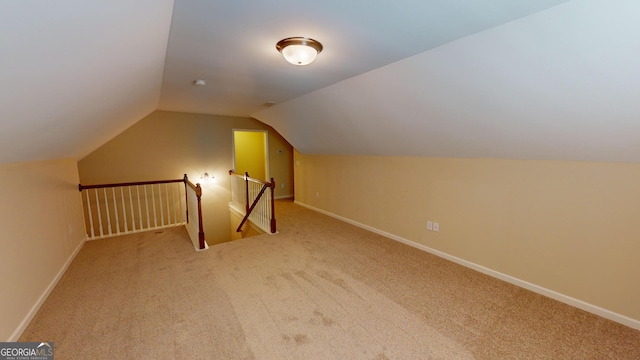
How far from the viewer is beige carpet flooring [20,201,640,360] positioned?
1865mm

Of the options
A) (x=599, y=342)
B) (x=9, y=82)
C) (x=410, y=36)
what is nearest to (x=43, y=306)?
(x=9, y=82)

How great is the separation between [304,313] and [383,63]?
2.45 meters

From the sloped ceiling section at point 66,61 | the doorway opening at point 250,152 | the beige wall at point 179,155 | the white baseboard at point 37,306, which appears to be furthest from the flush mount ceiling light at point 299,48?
the doorway opening at point 250,152

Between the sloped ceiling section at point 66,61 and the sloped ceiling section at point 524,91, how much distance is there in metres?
2.00

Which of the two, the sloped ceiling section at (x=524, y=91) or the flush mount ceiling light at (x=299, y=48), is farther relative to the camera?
the flush mount ceiling light at (x=299, y=48)

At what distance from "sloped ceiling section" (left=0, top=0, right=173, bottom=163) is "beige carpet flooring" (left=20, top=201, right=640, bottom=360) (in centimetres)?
153

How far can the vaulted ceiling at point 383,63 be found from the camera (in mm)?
1328

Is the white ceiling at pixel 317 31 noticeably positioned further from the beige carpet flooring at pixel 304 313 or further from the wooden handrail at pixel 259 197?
the beige carpet flooring at pixel 304 313

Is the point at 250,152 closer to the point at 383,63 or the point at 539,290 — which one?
the point at 383,63

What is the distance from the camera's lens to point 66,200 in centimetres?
335

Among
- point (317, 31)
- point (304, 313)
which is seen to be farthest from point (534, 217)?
point (317, 31)

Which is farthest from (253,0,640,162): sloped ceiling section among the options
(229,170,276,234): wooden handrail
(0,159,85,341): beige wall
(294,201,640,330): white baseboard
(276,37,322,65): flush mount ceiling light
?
(0,159,85,341): beige wall

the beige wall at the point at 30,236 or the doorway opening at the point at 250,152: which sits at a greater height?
the doorway opening at the point at 250,152

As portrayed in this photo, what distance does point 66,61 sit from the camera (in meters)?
1.37
